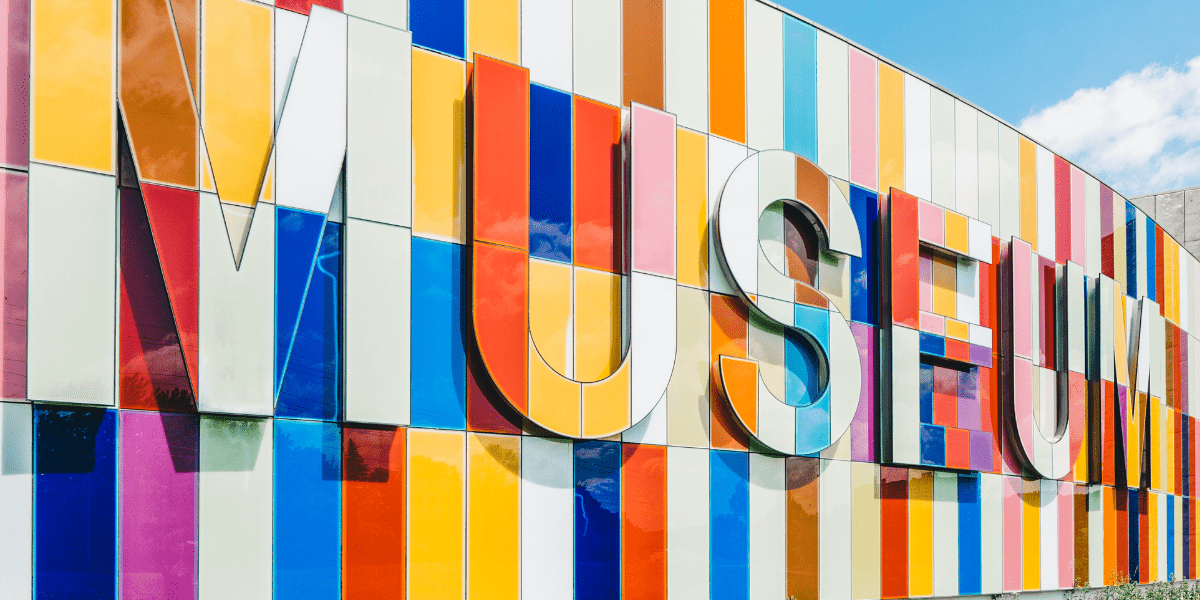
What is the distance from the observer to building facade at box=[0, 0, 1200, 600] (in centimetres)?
724

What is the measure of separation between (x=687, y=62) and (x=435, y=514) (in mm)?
5828

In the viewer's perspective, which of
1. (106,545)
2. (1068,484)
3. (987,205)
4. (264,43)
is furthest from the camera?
(1068,484)

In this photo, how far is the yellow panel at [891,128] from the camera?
540 inches

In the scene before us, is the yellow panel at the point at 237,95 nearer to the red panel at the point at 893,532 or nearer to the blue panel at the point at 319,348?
the blue panel at the point at 319,348

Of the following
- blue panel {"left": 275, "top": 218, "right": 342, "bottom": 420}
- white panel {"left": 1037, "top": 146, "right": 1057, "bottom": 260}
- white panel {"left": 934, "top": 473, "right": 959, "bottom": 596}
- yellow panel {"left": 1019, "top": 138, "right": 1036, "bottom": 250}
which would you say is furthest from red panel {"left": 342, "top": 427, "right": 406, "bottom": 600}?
white panel {"left": 1037, "top": 146, "right": 1057, "bottom": 260}

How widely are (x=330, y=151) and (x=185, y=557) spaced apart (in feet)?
11.3

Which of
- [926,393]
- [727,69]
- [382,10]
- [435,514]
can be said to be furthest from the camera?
[926,393]

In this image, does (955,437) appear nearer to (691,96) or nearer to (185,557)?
(691,96)

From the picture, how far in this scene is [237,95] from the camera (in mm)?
8023

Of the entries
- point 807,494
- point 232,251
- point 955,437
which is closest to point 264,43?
point 232,251

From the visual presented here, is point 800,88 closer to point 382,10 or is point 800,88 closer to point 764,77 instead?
point 764,77

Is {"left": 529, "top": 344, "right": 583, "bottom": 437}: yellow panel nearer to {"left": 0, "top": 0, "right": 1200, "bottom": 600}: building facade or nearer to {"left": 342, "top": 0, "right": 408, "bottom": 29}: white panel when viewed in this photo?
{"left": 0, "top": 0, "right": 1200, "bottom": 600}: building facade

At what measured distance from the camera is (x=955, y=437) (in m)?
14.1

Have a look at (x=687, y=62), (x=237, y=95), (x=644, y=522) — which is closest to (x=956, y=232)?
(x=687, y=62)
